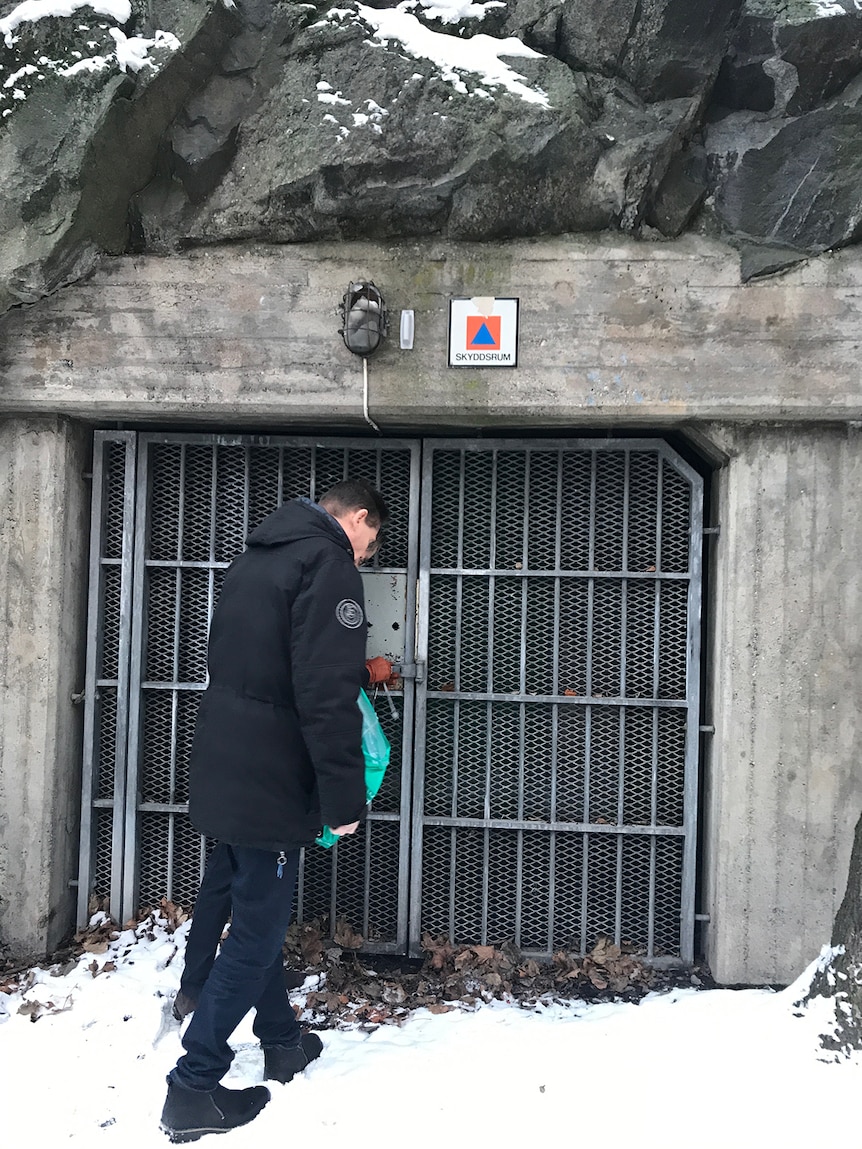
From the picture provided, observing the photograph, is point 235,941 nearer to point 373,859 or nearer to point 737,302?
point 373,859

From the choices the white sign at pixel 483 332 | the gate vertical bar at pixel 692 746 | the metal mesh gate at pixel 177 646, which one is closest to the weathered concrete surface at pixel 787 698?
the gate vertical bar at pixel 692 746

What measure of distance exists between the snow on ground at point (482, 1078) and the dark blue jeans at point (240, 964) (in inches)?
11.5

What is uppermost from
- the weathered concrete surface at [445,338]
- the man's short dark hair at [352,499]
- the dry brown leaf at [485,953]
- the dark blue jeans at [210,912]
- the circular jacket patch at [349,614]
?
the weathered concrete surface at [445,338]

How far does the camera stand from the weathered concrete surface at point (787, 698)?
387 centimetres

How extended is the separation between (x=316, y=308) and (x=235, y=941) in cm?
283

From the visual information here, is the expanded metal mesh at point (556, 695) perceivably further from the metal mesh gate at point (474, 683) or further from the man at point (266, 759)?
the man at point (266, 759)

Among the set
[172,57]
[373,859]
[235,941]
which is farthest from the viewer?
[373,859]

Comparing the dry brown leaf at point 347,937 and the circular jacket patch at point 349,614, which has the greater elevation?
the circular jacket patch at point 349,614

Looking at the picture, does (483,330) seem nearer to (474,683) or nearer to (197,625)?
(474,683)

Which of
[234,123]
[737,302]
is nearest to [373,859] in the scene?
[737,302]

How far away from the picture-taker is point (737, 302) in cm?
383

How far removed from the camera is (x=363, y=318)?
12.6ft

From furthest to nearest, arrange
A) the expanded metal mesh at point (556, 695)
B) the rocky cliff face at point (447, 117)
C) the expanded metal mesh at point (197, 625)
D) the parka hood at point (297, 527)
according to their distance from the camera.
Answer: the expanded metal mesh at point (197, 625) < the expanded metal mesh at point (556, 695) < the rocky cliff face at point (447, 117) < the parka hood at point (297, 527)

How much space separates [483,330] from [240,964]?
291cm
